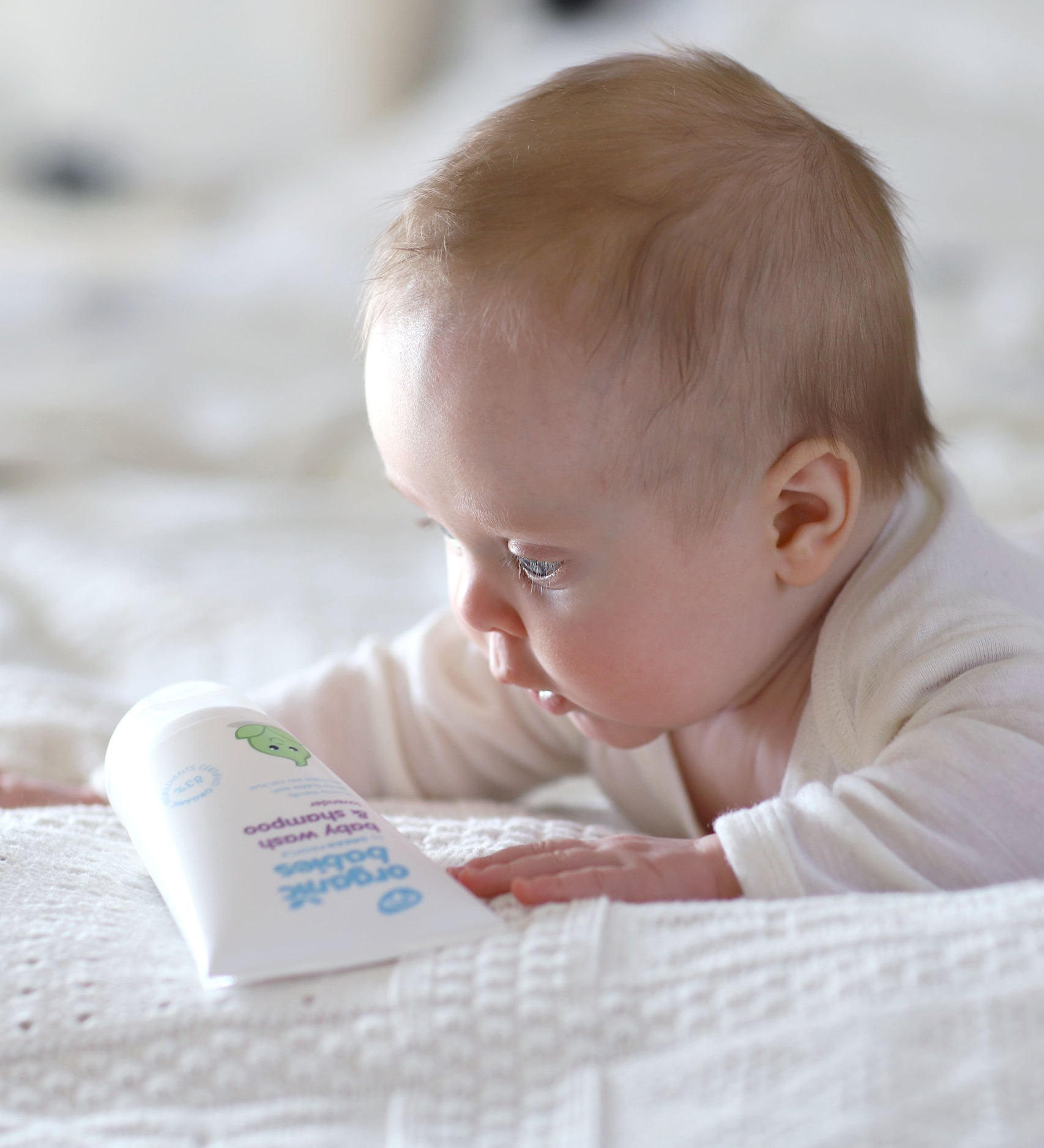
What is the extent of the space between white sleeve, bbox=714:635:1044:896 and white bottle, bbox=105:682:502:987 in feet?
0.51

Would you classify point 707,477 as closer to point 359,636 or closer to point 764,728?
point 764,728

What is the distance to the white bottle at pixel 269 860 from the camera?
53 cm

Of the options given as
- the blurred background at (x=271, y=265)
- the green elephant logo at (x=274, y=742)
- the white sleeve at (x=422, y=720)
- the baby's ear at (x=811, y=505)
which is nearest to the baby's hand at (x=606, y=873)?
the green elephant logo at (x=274, y=742)

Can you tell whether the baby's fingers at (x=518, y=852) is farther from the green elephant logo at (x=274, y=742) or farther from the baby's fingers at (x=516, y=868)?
the green elephant logo at (x=274, y=742)

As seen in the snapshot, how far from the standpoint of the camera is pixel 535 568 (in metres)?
0.75

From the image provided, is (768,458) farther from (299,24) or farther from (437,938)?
(299,24)

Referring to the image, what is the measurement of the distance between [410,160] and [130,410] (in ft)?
2.23

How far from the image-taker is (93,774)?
38.0 inches

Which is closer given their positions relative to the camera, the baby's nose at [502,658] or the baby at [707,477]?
the baby at [707,477]

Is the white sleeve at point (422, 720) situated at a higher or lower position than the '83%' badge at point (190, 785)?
lower

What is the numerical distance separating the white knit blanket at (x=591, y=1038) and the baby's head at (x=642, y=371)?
0.78ft

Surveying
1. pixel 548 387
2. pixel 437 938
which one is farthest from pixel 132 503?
pixel 437 938

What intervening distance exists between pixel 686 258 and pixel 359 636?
64 centimetres

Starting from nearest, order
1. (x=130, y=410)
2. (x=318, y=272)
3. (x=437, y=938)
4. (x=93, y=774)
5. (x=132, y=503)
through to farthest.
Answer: (x=437, y=938) < (x=93, y=774) < (x=132, y=503) < (x=130, y=410) < (x=318, y=272)
